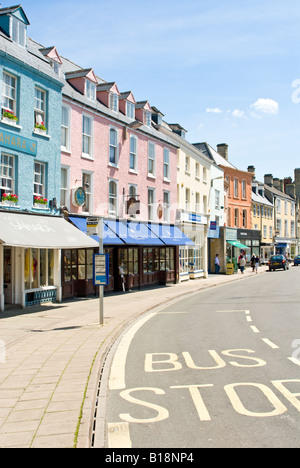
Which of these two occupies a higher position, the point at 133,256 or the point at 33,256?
the point at 33,256

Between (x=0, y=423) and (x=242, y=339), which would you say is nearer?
(x=0, y=423)

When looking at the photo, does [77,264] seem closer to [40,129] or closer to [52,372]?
[40,129]

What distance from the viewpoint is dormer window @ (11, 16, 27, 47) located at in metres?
19.0

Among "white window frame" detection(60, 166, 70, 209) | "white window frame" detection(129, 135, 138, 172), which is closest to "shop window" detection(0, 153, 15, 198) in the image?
"white window frame" detection(60, 166, 70, 209)

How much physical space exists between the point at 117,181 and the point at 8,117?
30.2 ft

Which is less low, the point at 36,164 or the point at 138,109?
the point at 138,109

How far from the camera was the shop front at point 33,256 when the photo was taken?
16.0 metres

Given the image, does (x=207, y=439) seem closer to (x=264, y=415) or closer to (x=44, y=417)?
(x=264, y=415)

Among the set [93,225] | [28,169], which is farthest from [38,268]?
[93,225]

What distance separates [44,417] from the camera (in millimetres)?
5582

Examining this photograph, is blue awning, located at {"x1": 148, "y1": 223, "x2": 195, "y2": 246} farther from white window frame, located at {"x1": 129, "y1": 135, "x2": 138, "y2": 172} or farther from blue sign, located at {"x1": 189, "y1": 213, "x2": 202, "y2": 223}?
white window frame, located at {"x1": 129, "y1": 135, "x2": 138, "y2": 172}

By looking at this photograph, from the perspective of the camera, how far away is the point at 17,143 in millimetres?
17703
